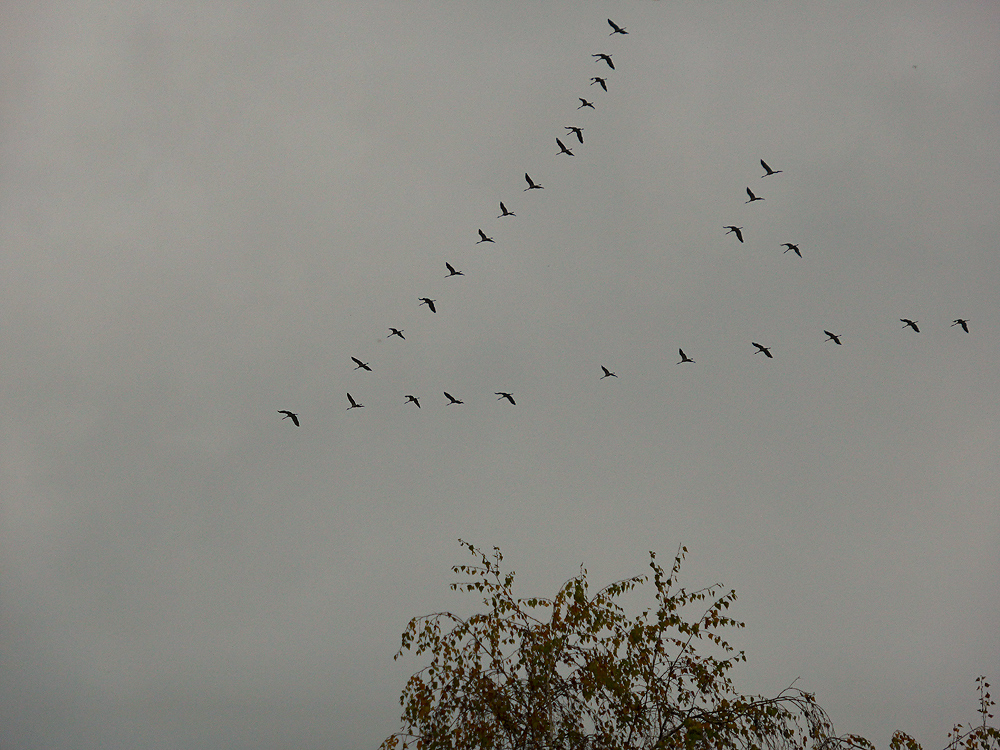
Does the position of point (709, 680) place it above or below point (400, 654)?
below

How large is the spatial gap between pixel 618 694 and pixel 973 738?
717cm

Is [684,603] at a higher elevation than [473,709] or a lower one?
higher

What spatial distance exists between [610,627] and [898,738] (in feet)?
20.1

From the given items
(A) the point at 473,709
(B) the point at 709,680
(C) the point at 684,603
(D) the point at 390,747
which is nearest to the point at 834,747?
(B) the point at 709,680

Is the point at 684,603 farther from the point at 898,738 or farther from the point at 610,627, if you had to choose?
the point at 898,738

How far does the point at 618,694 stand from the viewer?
56.5ft

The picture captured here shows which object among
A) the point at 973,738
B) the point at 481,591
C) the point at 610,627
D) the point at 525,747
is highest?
the point at 481,591

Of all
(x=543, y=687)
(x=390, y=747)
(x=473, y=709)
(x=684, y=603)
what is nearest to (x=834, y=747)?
(x=684, y=603)

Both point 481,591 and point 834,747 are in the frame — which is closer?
point 834,747

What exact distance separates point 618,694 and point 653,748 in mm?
1158

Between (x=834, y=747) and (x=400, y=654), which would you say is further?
(x=400, y=654)

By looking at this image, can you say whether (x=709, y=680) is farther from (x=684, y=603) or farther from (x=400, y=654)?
(x=400, y=654)

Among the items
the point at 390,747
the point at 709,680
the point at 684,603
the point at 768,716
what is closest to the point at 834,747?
the point at 768,716

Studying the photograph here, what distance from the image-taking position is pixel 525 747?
675 inches
